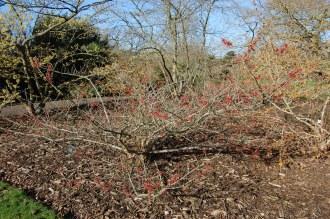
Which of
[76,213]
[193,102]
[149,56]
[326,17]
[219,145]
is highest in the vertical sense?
[326,17]

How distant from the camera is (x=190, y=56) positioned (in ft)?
38.9

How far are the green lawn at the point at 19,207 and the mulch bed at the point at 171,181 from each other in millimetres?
145

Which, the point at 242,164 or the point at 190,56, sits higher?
the point at 190,56

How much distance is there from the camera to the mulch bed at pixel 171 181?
149 inches

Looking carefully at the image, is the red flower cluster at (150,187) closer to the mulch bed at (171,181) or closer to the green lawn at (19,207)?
the mulch bed at (171,181)

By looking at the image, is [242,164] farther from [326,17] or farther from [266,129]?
[326,17]

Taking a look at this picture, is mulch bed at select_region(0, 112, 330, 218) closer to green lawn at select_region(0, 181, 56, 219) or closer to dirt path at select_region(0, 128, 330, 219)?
dirt path at select_region(0, 128, 330, 219)

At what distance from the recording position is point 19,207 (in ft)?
12.3

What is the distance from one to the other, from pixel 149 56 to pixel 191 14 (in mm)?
1952

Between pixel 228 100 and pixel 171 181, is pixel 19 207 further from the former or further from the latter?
pixel 228 100

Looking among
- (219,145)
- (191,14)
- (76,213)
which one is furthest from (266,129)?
(191,14)

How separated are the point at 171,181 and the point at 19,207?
162cm

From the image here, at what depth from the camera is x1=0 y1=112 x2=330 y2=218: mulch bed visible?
379 centimetres

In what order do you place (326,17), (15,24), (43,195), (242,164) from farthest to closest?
(326,17) < (15,24) < (242,164) < (43,195)
